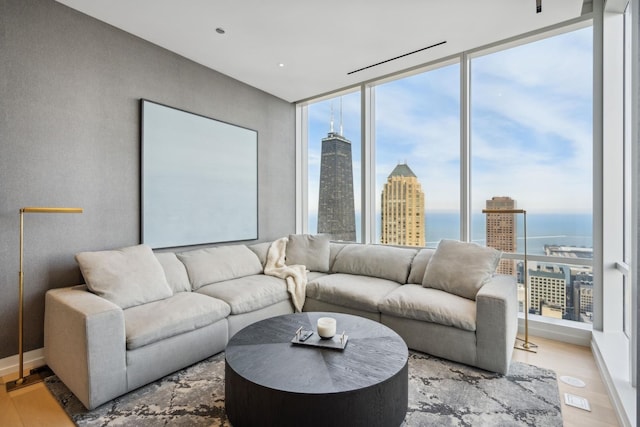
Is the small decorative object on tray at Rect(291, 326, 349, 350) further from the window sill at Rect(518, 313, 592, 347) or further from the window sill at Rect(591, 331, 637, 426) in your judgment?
the window sill at Rect(518, 313, 592, 347)

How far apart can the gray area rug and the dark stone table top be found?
382 millimetres

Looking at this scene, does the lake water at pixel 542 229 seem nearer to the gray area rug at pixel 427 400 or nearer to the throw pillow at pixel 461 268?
the throw pillow at pixel 461 268

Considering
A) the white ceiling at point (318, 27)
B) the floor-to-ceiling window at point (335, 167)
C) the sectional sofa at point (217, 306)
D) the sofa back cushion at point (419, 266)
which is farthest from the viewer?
the floor-to-ceiling window at point (335, 167)

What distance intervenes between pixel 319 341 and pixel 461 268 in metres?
1.53

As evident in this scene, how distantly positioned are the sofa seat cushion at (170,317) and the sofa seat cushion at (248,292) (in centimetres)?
12

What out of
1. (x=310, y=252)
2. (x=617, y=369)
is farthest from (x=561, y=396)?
(x=310, y=252)

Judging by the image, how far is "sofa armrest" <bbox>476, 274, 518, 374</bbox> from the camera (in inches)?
86.0

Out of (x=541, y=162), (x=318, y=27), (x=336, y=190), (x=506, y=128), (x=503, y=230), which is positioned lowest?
(x=503, y=230)

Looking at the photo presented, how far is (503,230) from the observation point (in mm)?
A: 3203

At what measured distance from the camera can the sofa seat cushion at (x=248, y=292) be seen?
8.88ft

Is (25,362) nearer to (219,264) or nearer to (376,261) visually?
(219,264)

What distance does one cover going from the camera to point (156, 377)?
2.13m

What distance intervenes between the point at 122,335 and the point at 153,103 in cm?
215

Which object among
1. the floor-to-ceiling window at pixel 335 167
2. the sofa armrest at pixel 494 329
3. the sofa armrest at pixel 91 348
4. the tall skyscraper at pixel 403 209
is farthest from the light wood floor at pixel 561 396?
the floor-to-ceiling window at pixel 335 167
